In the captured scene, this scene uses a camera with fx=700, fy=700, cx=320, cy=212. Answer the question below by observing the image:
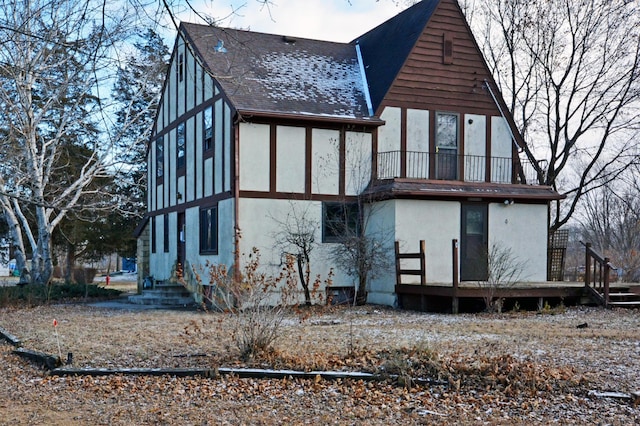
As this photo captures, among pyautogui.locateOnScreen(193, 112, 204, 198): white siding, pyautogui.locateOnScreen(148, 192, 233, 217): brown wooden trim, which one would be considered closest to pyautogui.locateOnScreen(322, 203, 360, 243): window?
pyautogui.locateOnScreen(148, 192, 233, 217): brown wooden trim

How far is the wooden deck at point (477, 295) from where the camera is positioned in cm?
1599

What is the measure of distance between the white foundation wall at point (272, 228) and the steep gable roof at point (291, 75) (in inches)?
95.4

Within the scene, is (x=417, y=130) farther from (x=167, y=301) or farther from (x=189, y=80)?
(x=167, y=301)

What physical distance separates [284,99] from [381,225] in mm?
4274

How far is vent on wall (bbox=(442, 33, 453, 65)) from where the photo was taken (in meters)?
20.2

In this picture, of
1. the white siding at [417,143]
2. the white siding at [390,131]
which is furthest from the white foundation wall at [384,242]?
the white siding at [390,131]

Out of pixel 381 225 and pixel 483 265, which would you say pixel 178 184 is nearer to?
pixel 381 225

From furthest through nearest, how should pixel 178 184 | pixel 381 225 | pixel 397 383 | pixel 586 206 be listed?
pixel 586 206, pixel 178 184, pixel 381 225, pixel 397 383

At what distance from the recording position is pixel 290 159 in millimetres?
18500

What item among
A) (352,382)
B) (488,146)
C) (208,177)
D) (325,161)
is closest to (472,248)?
(488,146)

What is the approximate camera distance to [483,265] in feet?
61.8

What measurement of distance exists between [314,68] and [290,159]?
4.02m

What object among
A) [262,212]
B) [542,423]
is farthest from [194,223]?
[542,423]

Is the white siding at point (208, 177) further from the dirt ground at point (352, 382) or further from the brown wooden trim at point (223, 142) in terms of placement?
the dirt ground at point (352, 382)
